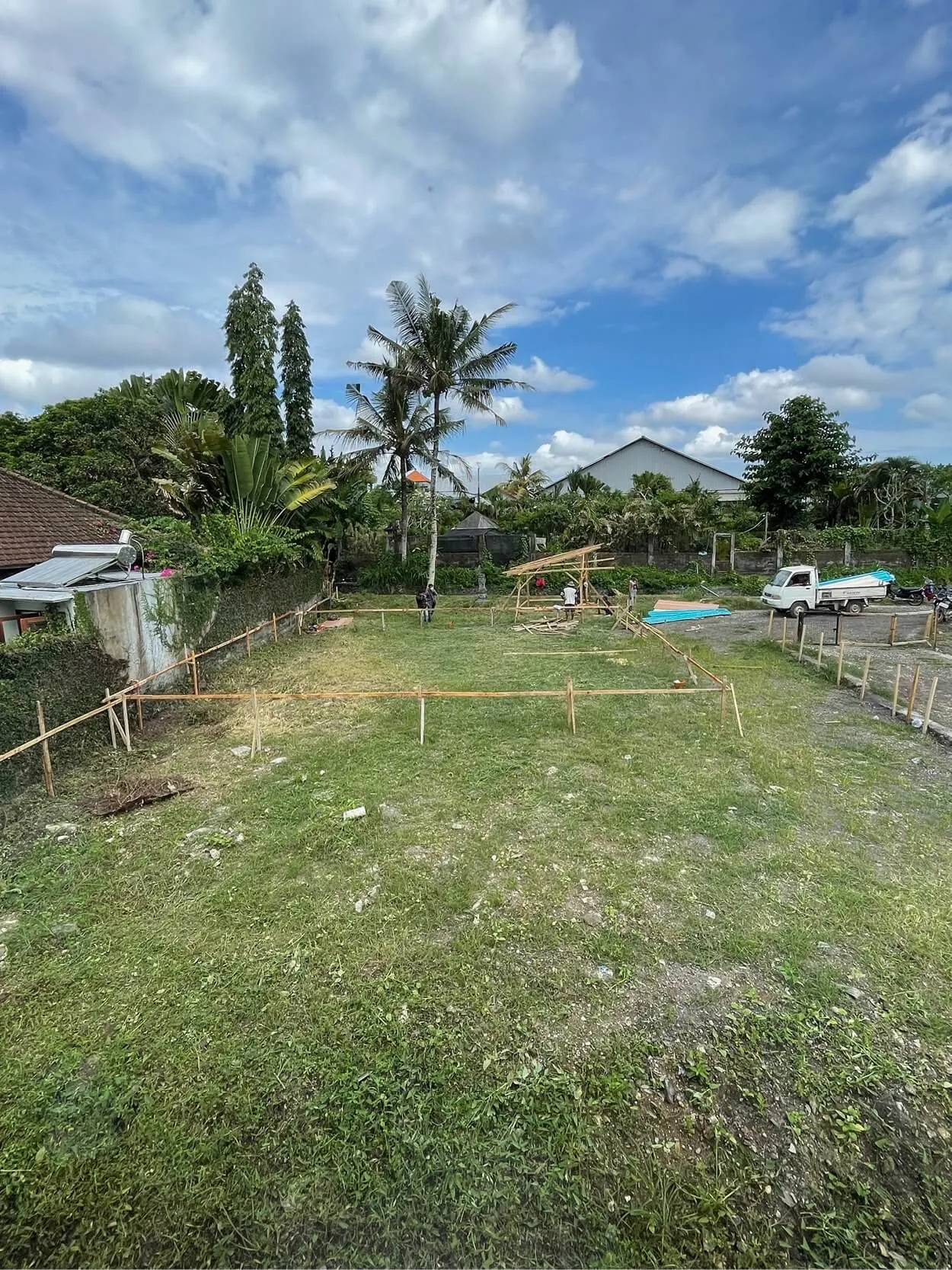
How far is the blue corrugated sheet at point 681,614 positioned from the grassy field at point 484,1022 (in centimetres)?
1246

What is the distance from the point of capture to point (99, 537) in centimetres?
1351

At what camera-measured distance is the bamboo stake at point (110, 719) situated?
773 cm

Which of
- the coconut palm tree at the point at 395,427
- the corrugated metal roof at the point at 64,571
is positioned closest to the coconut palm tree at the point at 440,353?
the coconut palm tree at the point at 395,427

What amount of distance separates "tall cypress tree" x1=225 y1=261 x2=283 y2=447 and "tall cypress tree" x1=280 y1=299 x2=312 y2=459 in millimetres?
529

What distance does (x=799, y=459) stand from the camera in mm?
27422

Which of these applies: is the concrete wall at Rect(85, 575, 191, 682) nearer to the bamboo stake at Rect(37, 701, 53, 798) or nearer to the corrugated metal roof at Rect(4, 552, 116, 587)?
the corrugated metal roof at Rect(4, 552, 116, 587)

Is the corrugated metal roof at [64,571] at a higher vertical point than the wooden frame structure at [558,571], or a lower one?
higher

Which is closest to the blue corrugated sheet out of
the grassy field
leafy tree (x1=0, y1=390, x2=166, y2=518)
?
the grassy field

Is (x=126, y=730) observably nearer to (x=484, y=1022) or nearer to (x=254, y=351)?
(x=484, y=1022)

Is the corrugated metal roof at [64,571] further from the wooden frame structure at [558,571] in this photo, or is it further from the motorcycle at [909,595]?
the motorcycle at [909,595]

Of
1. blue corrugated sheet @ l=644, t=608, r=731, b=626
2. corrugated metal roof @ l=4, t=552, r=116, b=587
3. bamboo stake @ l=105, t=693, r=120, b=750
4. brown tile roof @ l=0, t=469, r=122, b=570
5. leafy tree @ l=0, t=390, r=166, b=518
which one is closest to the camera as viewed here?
bamboo stake @ l=105, t=693, r=120, b=750

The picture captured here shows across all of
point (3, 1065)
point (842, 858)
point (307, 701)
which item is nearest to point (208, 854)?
point (3, 1065)

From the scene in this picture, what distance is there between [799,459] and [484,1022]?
99.8 feet

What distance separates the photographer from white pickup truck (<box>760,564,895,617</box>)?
59.4 ft
